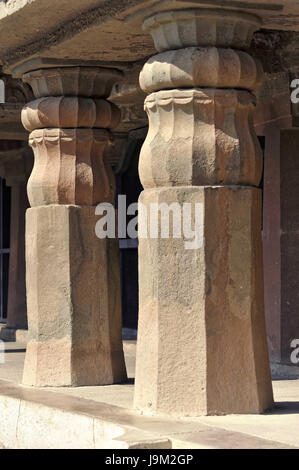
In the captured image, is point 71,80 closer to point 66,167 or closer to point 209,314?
point 66,167

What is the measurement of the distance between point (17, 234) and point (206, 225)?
817cm

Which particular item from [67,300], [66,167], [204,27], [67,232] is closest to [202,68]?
[204,27]

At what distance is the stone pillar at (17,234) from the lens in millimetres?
13711

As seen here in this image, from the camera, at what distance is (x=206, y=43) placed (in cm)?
607

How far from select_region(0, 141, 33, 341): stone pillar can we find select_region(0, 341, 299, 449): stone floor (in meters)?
5.65

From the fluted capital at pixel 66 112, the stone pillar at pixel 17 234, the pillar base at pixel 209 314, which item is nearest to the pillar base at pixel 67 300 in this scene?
the fluted capital at pixel 66 112

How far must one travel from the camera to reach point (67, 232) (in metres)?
7.64

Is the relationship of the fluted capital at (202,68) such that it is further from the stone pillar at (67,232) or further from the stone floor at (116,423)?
the stone floor at (116,423)

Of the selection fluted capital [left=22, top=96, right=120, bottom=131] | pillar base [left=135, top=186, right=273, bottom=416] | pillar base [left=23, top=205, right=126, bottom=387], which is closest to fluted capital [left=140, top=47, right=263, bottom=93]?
pillar base [left=135, top=186, right=273, bottom=416]

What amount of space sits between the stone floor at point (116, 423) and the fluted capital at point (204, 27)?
2.24m

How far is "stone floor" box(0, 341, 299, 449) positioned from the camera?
205 inches

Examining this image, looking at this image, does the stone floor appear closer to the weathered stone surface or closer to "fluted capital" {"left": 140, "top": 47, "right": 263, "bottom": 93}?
the weathered stone surface

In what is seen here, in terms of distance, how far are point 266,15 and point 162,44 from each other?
66 cm
